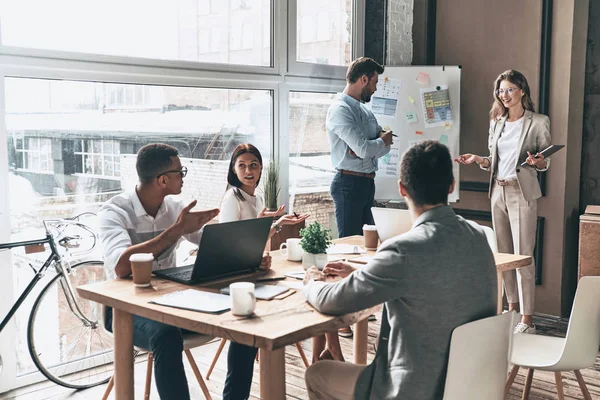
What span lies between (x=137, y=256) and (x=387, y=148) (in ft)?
8.24

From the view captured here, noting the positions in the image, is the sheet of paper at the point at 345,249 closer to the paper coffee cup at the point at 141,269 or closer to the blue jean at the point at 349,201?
the paper coffee cup at the point at 141,269

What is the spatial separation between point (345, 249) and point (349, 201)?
1.47 m

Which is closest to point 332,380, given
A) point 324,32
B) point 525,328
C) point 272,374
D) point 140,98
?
point 272,374

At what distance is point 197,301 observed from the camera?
219cm

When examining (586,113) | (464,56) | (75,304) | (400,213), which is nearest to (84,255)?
(75,304)

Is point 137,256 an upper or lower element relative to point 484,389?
upper

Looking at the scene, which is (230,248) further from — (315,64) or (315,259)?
(315,64)

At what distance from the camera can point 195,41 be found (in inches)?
165

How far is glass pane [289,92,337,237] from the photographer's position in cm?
498

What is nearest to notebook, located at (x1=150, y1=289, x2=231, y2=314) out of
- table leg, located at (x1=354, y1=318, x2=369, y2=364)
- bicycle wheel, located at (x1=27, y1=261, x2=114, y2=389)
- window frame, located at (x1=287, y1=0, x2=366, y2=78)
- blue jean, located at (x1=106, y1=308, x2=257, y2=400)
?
blue jean, located at (x1=106, y1=308, x2=257, y2=400)

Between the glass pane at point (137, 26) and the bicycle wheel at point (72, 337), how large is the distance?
3.93ft

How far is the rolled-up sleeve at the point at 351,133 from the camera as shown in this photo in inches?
174

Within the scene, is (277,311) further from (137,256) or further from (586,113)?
(586,113)

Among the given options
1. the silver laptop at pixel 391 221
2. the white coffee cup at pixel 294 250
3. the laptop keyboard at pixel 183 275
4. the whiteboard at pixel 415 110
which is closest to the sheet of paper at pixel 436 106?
the whiteboard at pixel 415 110
